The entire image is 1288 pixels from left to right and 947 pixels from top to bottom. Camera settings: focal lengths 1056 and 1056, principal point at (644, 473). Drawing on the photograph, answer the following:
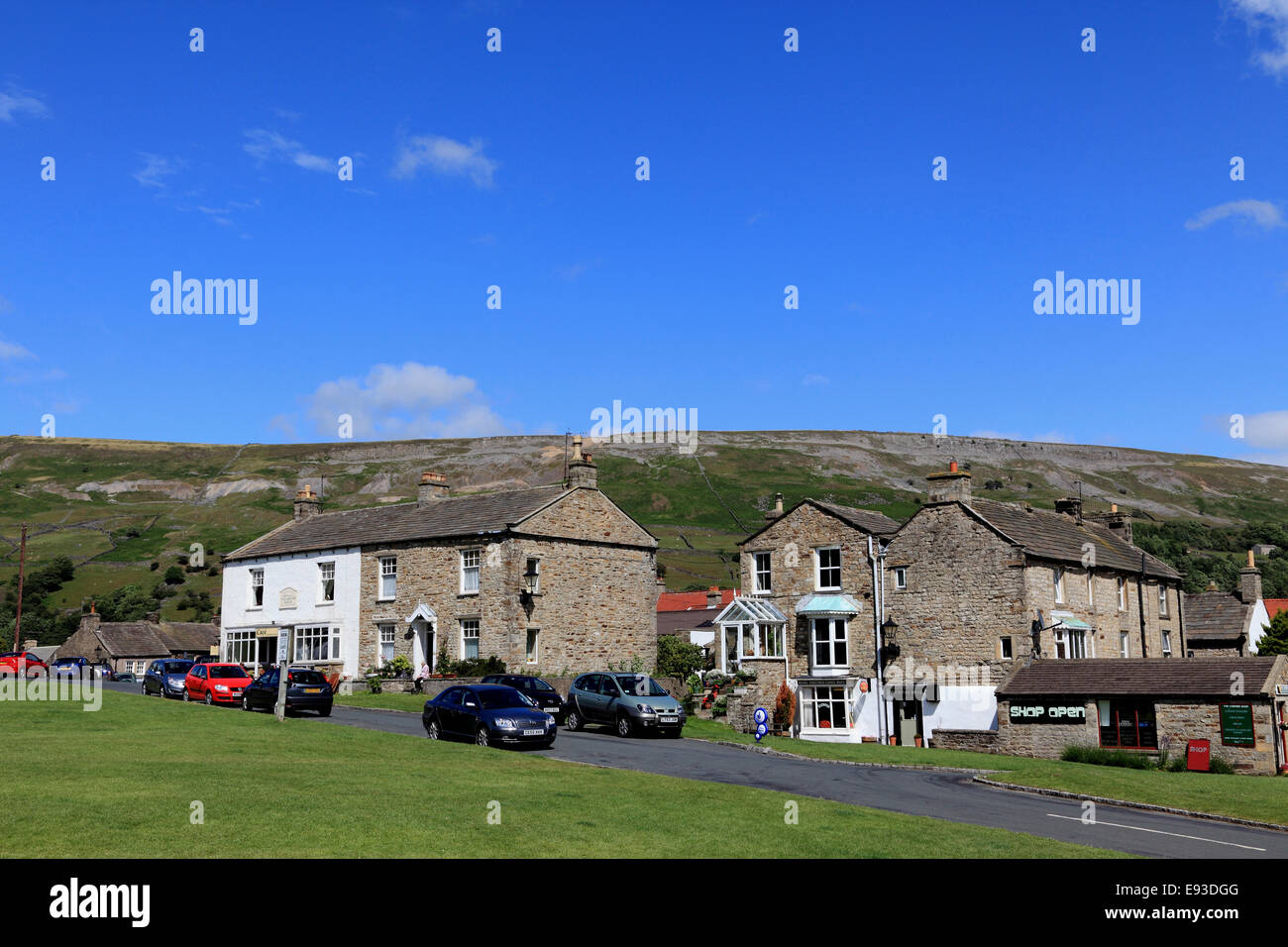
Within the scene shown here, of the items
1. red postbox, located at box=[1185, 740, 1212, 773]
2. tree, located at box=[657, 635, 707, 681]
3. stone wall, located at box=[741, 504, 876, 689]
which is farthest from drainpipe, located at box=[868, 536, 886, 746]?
tree, located at box=[657, 635, 707, 681]

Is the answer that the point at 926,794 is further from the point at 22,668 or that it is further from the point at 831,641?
the point at 22,668

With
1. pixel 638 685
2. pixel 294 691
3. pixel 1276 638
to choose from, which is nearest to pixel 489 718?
pixel 638 685

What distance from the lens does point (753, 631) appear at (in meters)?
48.5

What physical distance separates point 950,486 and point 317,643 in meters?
33.1

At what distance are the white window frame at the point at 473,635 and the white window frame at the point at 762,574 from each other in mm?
13069

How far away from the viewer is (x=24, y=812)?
14562 millimetres

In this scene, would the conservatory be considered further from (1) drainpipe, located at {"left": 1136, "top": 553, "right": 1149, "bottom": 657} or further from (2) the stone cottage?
(1) drainpipe, located at {"left": 1136, "top": 553, "right": 1149, "bottom": 657}

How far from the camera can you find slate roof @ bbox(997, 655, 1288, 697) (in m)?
34.2

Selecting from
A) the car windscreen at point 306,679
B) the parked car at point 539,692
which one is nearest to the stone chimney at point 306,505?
the car windscreen at point 306,679

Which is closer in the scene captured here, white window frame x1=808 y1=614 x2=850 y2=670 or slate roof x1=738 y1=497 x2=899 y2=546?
white window frame x1=808 y1=614 x2=850 y2=670

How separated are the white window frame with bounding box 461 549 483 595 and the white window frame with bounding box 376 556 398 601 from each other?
4633mm
